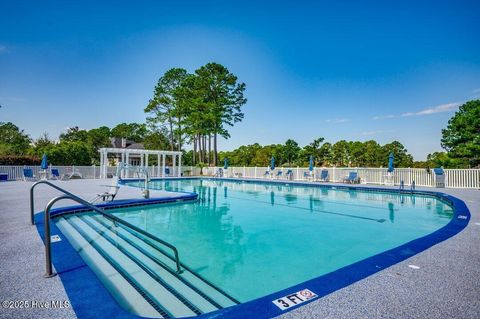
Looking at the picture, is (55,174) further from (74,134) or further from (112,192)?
(74,134)

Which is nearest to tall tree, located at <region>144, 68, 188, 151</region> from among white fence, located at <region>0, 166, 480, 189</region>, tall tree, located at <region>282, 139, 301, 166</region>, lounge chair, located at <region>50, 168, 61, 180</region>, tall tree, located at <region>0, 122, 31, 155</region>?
white fence, located at <region>0, 166, 480, 189</region>

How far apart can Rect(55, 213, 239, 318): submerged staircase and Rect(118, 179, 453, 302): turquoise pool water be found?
347mm

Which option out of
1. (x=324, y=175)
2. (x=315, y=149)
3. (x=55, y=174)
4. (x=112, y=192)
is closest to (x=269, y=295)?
(x=112, y=192)

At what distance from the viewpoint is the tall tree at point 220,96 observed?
29.3 m

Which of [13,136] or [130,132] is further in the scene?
[130,132]

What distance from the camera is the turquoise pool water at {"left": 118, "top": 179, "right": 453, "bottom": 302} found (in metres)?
3.63

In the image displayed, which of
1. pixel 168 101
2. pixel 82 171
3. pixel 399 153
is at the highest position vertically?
pixel 168 101

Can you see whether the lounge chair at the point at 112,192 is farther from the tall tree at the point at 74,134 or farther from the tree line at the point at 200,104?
the tall tree at the point at 74,134

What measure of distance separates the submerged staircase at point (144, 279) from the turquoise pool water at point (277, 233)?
347mm

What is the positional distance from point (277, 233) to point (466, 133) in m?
26.0

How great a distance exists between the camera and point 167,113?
32844mm

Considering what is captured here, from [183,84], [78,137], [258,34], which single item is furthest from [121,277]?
[78,137]

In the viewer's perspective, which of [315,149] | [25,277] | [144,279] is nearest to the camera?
[25,277]

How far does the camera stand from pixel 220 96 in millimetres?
30562
